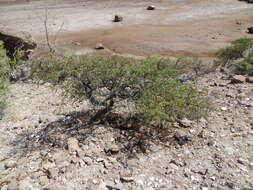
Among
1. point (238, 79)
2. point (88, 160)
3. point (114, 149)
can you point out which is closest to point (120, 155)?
point (114, 149)

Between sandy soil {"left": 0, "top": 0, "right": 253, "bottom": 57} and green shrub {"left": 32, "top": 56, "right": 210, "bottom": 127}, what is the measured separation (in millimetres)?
7765

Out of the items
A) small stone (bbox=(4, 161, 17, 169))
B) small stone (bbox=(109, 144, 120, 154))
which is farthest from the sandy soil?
small stone (bbox=(4, 161, 17, 169))

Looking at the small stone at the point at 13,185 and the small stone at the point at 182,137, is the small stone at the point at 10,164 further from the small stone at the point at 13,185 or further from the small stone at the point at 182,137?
the small stone at the point at 182,137

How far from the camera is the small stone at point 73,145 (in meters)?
4.34

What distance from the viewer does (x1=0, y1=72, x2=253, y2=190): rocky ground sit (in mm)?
3678

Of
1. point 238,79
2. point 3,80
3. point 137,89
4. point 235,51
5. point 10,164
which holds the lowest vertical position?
point 10,164

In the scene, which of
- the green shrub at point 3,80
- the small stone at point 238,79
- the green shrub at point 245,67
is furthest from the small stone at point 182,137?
the green shrub at point 3,80

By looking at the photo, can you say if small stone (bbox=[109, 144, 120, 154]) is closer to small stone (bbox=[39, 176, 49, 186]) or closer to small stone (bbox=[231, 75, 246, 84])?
small stone (bbox=[39, 176, 49, 186])

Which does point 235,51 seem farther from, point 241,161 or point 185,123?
point 241,161

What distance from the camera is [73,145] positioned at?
444 cm

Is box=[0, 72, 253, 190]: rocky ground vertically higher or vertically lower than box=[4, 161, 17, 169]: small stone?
higher

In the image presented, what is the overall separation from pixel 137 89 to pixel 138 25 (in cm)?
1389

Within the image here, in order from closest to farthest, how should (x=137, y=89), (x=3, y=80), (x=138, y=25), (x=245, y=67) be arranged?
1. (x=137, y=89)
2. (x=3, y=80)
3. (x=245, y=67)
4. (x=138, y=25)

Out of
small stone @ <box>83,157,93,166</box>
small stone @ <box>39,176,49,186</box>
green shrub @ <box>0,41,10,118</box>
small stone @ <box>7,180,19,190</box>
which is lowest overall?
small stone @ <box>7,180,19,190</box>
